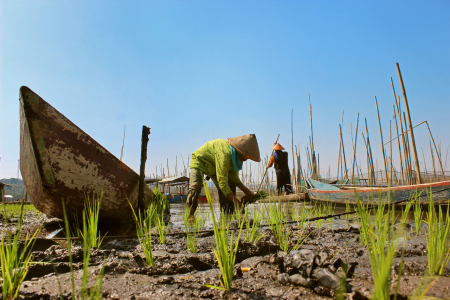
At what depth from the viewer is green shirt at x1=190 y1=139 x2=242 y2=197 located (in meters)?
3.54

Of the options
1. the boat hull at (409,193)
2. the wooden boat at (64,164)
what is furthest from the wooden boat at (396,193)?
the wooden boat at (64,164)

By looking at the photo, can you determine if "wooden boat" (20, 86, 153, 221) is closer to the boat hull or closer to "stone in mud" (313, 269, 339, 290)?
"stone in mud" (313, 269, 339, 290)

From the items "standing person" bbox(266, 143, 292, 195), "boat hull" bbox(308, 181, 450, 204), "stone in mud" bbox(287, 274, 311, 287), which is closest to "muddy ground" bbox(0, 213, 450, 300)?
"stone in mud" bbox(287, 274, 311, 287)

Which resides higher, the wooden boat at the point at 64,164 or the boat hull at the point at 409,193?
the wooden boat at the point at 64,164

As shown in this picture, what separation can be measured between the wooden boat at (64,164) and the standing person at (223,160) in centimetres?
112

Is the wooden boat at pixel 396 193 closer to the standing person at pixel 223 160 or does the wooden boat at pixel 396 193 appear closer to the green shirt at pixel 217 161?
the standing person at pixel 223 160

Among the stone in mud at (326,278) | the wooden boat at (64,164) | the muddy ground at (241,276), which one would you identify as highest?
the wooden boat at (64,164)

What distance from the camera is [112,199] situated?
2982mm

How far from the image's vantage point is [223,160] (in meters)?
3.54

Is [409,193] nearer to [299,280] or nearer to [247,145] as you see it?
[247,145]

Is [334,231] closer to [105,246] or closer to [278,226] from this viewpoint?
[278,226]

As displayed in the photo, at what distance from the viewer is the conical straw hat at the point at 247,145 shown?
3670 mm

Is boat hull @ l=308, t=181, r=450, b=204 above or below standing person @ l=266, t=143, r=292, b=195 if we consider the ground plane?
below

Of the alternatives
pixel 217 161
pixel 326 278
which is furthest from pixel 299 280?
pixel 217 161
